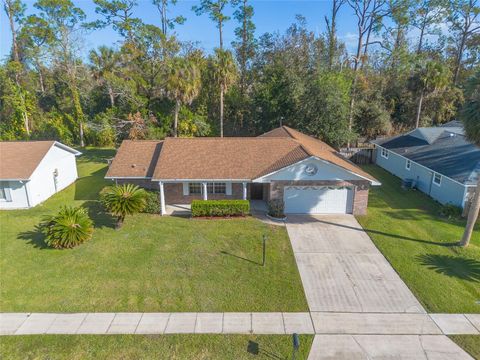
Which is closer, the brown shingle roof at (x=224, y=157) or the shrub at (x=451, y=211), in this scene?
the shrub at (x=451, y=211)

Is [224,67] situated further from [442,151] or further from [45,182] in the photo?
[442,151]

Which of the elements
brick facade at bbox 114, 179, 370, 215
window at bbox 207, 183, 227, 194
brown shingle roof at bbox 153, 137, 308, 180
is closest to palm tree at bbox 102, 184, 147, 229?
brown shingle roof at bbox 153, 137, 308, 180

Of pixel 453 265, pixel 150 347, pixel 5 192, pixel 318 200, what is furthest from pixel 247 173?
pixel 5 192

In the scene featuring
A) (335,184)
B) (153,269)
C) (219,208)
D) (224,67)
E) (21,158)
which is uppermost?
(224,67)

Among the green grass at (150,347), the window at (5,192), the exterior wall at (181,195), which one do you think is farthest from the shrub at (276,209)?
the window at (5,192)

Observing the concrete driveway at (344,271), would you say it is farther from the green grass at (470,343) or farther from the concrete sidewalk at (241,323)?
the green grass at (470,343)

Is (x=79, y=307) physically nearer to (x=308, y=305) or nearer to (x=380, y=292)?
(x=308, y=305)
